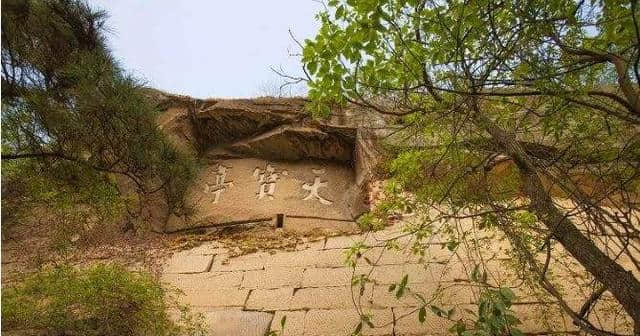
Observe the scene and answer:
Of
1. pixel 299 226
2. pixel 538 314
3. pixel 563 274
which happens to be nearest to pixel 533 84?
pixel 538 314

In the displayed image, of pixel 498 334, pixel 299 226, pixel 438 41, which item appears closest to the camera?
pixel 498 334

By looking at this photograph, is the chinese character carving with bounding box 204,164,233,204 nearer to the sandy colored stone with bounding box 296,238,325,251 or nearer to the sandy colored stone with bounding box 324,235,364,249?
the sandy colored stone with bounding box 296,238,325,251

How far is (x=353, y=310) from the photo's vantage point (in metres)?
3.93

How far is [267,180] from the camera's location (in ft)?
21.8

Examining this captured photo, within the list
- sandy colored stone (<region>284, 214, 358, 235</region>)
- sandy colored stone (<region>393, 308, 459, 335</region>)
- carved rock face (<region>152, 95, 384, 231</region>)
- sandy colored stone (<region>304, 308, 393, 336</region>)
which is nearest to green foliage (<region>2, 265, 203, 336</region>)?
sandy colored stone (<region>304, 308, 393, 336</region>)

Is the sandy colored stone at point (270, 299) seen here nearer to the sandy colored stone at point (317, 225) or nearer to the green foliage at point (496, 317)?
the sandy colored stone at point (317, 225)

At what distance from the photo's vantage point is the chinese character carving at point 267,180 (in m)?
6.38

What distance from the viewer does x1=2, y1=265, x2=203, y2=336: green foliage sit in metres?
3.27

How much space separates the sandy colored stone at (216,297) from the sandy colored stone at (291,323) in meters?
0.45

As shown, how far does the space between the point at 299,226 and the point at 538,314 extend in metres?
2.96

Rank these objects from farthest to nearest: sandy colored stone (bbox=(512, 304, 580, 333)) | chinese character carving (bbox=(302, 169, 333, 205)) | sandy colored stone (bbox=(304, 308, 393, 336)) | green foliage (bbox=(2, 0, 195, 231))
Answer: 1. chinese character carving (bbox=(302, 169, 333, 205))
2. sandy colored stone (bbox=(304, 308, 393, 336))
3. sandy colored stone (bbox=(512, 304, 580, 333))
4. green foliage (bbox=(2, 0, 195, 231))

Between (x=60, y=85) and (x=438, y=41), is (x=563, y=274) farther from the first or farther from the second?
(x=60, y=85)

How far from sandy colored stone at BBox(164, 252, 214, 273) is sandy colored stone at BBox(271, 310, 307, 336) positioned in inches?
50.5

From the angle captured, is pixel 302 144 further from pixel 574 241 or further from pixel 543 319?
pixel 574 241
